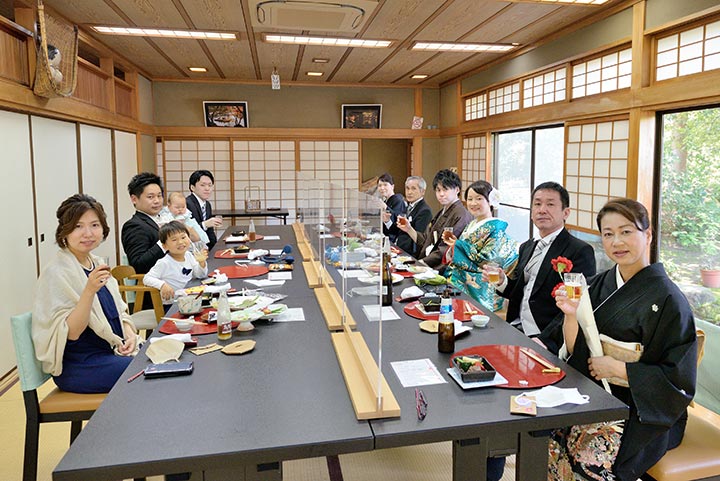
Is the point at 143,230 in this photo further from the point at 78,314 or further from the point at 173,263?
the point at 78,314

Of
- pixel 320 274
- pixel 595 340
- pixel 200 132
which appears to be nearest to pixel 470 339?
pixel 595 340

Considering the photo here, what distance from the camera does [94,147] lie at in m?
5.49

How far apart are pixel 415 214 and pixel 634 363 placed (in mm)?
3416

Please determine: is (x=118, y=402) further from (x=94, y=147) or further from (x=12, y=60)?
(x=94, y=147)

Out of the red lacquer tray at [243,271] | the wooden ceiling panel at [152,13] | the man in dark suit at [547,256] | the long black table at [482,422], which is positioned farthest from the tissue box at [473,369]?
the wooden ceiling panel at [152,13]

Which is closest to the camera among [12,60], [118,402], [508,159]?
[118,402]

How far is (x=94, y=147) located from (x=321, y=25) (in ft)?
9.82

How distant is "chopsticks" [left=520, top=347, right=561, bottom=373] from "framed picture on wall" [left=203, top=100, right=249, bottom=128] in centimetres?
715

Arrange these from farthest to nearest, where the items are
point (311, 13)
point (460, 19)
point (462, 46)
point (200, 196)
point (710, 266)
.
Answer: point (462, 46) < point (200, 196) < point (460, 19) < point (311, 13) < point (710, 266)

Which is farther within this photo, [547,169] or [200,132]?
[200,132]

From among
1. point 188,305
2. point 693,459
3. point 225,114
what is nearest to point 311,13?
point 188,305

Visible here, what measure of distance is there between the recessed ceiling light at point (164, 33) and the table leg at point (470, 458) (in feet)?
15.7

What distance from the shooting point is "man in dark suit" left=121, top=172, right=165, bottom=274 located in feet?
11.3

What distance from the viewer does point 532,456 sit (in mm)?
1521
